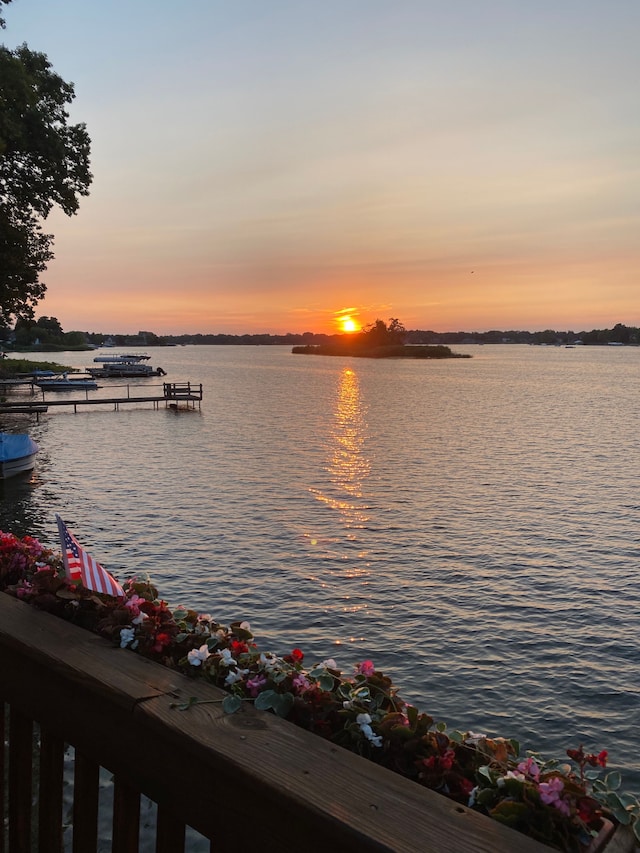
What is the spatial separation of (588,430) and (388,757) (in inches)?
1862

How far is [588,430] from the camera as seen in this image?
45.8 m

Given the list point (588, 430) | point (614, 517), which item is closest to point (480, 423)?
point (588, 430)

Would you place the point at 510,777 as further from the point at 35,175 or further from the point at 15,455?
the point at 35,175

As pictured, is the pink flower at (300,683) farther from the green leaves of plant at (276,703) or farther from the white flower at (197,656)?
the white flower at (197,656)

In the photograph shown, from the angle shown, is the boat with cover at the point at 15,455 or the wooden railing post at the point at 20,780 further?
the boat with cover at the point at 15,455

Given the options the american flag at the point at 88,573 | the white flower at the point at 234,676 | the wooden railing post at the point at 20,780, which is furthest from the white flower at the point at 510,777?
the american flag at the point at 88,573

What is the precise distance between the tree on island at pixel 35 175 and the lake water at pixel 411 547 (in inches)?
360

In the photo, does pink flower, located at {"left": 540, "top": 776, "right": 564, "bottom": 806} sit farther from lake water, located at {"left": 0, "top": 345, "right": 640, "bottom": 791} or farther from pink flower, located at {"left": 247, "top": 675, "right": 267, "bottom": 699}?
lake water, located at {"left": 0, "top": 345, "right": 640, "bottom": 791}

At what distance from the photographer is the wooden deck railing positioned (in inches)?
66.4

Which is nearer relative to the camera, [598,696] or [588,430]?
[598,696]

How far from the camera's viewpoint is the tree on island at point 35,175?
30.1 m

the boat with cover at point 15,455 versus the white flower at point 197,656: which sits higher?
the white flower at point 197,656

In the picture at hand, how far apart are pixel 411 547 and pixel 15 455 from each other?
55.5 feet

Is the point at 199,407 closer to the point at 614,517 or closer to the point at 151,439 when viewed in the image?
the point at 151,439
